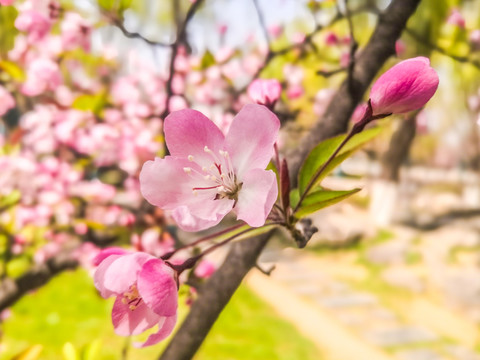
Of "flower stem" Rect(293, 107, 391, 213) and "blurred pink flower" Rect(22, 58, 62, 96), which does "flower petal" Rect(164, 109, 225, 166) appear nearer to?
"flower stem" Rect(293, 107, 391, 213)

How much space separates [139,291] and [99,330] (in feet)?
12.3

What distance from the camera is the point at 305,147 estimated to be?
0.62m

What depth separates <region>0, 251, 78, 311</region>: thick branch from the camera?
125cm

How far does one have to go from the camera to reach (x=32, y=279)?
4.39 feet

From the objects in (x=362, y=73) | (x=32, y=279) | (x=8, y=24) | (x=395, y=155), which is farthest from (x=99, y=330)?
(x=395, y=155)

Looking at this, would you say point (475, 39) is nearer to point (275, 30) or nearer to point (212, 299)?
point (275, 30)

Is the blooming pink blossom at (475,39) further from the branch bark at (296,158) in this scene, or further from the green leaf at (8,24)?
the green leaf at (8,24)

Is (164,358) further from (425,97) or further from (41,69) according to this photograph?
(41,69)

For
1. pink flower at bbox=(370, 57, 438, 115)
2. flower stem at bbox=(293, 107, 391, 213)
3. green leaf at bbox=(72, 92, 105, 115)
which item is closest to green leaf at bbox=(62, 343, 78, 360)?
flower stem at bbox=(293, 107, 391, 213)

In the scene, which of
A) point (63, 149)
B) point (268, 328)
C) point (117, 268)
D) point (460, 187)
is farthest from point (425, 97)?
point (460, 187)

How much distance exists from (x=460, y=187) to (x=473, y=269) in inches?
218

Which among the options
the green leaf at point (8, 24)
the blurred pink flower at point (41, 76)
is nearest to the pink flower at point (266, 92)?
the green leaf at point (8, 24)

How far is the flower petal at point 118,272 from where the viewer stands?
35cm

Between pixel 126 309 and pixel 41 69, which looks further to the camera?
pixel 41 69
